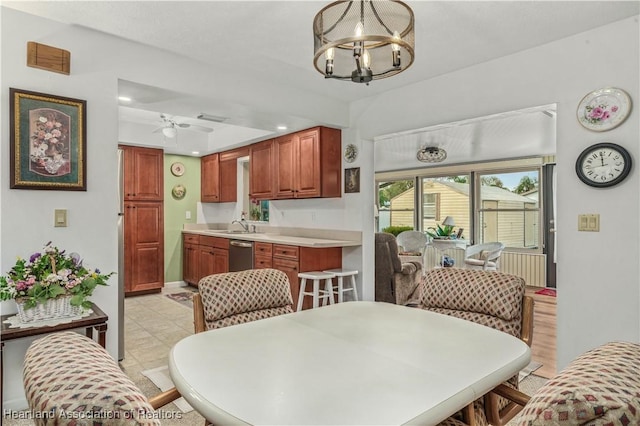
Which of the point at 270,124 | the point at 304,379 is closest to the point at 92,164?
the point at 270,124

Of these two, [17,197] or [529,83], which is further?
[529,83]

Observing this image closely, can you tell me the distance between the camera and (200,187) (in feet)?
21.7

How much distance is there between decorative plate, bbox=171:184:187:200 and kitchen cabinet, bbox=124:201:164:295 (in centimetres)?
48

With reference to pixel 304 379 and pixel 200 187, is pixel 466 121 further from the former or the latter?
pixel 200 187

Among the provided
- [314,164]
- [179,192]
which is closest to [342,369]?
[314,164]

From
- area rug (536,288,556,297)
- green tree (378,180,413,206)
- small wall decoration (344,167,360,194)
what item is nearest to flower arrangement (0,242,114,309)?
small wall decoration (344,167,360,194)

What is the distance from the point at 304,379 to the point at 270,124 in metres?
3.40

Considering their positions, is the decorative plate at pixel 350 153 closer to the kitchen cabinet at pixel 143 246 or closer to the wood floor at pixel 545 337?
the wood floor at pixel 545 337

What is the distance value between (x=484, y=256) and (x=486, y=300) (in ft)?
16.6

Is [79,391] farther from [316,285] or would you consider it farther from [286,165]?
[286,165]

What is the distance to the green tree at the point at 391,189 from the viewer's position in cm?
864

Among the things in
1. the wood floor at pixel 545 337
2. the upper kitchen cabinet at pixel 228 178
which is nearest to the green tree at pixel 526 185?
the wood floor at pixel 545 337

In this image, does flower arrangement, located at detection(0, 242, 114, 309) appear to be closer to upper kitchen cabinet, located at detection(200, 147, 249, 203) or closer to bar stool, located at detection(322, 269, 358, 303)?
bar stool, located at detection(322, 269, 358, 303)

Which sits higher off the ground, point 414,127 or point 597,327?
point 414,127
